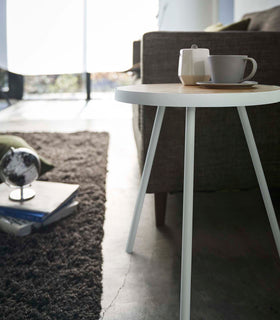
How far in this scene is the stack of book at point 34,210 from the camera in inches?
49.2

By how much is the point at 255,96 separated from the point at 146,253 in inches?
24.2

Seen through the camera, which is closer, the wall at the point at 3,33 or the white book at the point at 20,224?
the white book at the point at 20,224

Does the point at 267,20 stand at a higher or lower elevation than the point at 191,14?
lower

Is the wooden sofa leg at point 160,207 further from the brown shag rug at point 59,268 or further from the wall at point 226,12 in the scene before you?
the wall at point 226,12

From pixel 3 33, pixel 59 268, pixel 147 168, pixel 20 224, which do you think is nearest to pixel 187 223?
pixel 147 168

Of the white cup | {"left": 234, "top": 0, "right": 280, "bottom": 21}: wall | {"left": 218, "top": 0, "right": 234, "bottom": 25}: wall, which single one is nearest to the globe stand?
the white cup

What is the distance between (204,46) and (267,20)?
2.31 ft

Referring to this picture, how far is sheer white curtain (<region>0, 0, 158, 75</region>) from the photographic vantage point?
4684 millimetres

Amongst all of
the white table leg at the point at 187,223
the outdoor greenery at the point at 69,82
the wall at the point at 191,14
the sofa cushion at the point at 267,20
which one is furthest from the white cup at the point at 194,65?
the outdoor greenery at the point at 69,82

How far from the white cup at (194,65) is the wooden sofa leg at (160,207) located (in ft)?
1.51

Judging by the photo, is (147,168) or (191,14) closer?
Result: (147,168)

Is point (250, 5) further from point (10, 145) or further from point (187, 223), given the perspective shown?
point (187, 223)

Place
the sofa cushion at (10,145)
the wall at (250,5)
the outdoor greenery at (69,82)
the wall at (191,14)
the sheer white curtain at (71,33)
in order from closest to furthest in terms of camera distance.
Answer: the sofa cushion at (10,145), the wall at (250,5), the wall at (191,14), the sheer white curtain at (71,33), the outdoor greenery at (69,82)

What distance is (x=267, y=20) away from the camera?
5.71 ft
